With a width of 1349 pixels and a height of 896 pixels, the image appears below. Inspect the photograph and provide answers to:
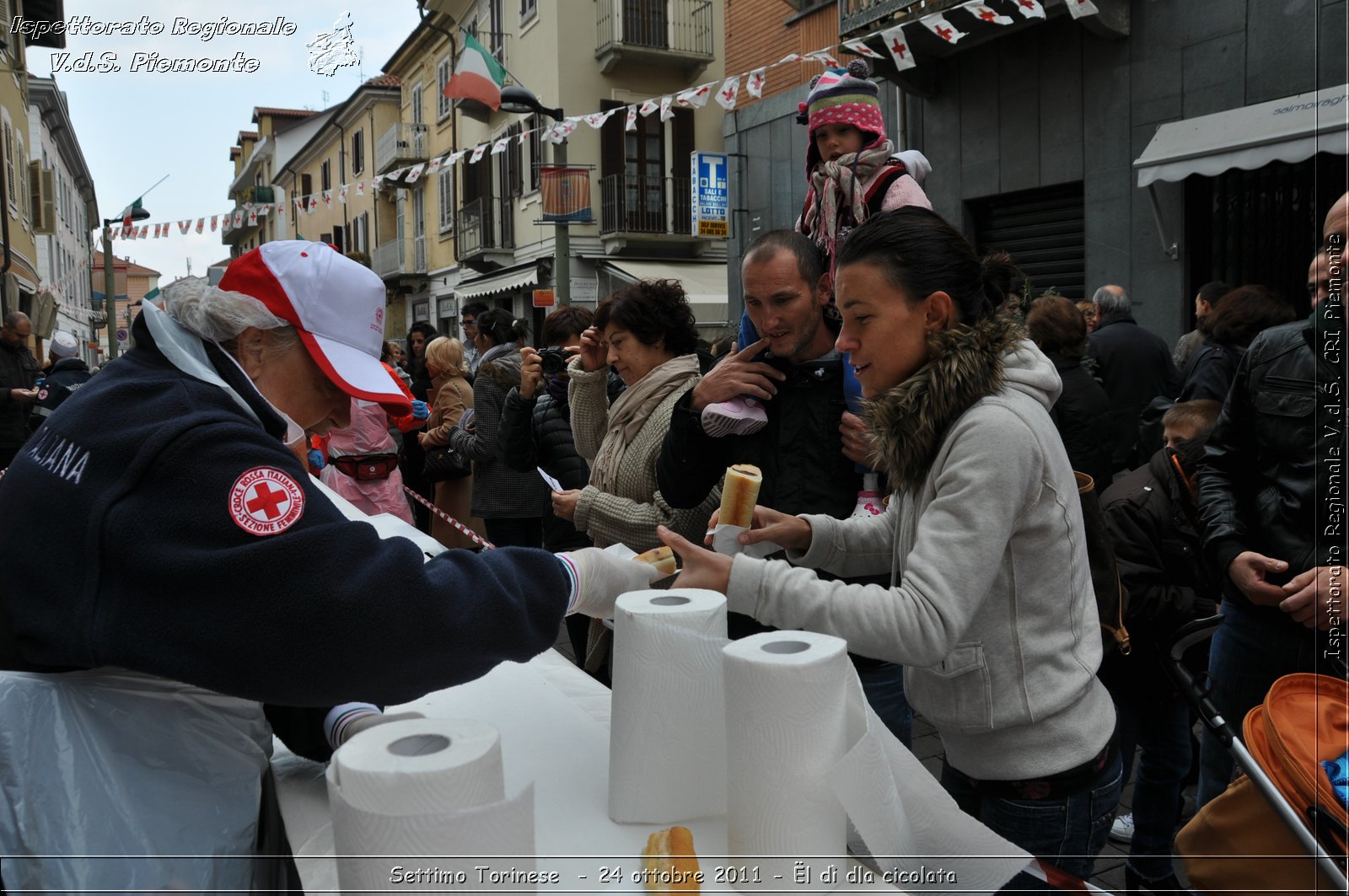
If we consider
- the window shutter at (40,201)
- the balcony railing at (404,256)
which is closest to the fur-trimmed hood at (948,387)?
the window shutter at (40,201)

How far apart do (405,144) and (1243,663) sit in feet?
96.0

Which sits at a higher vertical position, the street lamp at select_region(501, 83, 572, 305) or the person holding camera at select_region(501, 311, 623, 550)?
the street lamp at select_region(501, 83, 572, 305)

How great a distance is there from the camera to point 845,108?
3.50 metres

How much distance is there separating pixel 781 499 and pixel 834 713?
1.35 m

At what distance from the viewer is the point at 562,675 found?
7.30ft

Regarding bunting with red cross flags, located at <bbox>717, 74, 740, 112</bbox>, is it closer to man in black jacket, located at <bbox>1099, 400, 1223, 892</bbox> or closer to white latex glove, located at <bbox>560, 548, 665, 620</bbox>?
man in black jacket, located at <bbox>1099, 400, 1223, 892</bbox>

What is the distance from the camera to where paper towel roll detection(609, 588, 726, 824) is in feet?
4.79

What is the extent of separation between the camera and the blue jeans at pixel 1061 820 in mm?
1823

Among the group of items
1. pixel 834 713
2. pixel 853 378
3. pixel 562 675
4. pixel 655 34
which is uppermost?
pixel 655 34

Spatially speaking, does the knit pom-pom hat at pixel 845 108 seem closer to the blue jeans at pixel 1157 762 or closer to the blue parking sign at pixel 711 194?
the blue jeans at pixel 1157 762

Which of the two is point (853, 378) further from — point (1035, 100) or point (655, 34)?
point (655, 34)

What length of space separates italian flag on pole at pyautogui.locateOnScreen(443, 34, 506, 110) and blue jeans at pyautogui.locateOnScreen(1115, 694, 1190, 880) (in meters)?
11.2

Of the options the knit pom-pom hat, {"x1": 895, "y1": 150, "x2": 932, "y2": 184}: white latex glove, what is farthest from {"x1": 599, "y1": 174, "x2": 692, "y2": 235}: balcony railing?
the knit pom-pom hat

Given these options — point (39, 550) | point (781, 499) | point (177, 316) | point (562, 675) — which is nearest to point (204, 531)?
point (39, 550)
